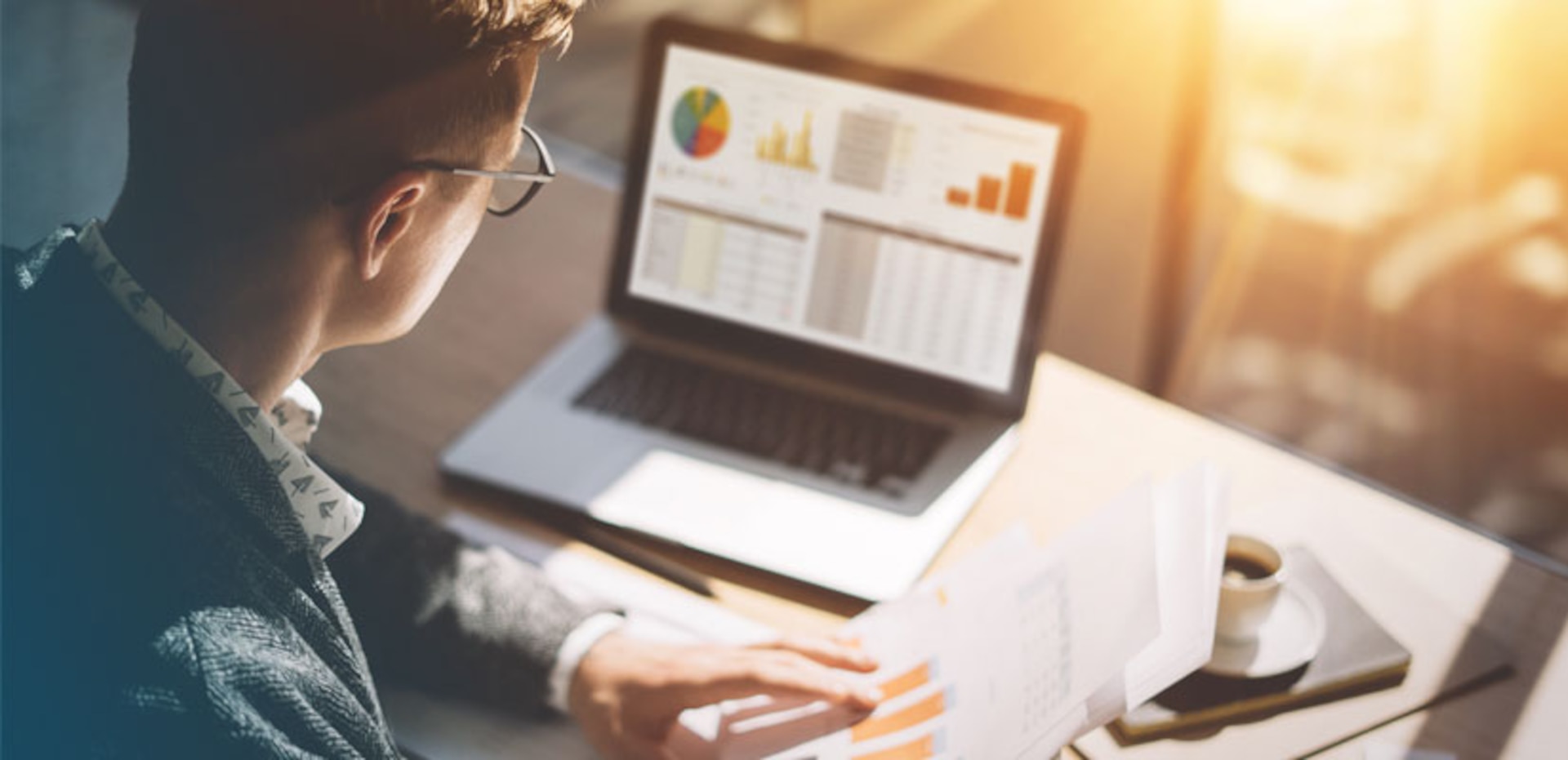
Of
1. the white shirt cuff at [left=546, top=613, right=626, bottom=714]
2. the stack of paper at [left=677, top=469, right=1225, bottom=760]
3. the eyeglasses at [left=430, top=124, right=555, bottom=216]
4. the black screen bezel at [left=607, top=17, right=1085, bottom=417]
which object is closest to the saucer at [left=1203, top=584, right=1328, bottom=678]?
the stack of paper at [left=677, top=469, right=1225, bottom=760]

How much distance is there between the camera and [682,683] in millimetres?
932

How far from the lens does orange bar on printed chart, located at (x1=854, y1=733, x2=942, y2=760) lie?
0.85m

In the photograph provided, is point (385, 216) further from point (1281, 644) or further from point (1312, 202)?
point (1312, 202)

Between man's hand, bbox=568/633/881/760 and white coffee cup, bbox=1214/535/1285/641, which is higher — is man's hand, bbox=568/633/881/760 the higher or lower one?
the lower one

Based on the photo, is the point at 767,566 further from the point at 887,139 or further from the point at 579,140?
the point at 579,140

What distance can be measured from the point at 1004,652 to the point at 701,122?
1.99ft

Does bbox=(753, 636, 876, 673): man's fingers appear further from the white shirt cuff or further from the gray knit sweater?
the gray knit sweater

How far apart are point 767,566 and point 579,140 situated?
928 millimetres

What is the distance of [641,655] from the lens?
0.97 meters

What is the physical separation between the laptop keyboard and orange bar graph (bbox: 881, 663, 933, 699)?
265 millimetres

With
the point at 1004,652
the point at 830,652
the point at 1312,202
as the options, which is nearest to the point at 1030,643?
the point at 1004,652

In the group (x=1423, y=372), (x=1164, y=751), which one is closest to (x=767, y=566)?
(x=1164, y=751)

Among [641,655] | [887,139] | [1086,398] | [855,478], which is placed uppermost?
[887,139]

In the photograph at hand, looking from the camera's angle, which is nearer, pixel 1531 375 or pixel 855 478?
pixel 855 478
